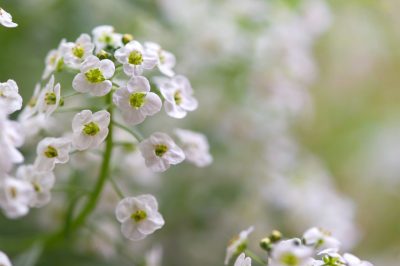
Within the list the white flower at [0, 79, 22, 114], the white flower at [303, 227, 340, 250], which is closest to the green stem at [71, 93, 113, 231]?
the white flower at [0, 79, 22, 114]

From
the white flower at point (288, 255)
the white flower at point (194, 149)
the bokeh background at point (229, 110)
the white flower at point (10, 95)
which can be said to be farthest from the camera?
the bokeh background at point (229, 110)

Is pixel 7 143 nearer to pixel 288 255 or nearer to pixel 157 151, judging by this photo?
pixel 157 151

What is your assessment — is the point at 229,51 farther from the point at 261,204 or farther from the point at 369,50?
the point at 369,50

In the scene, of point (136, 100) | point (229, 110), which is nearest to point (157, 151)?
point (136, 100)

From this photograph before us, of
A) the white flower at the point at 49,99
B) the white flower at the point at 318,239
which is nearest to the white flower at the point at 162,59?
the white flower at the point at 49,99

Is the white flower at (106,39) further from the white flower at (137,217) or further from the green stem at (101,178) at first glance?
the white flower at (137,217)
